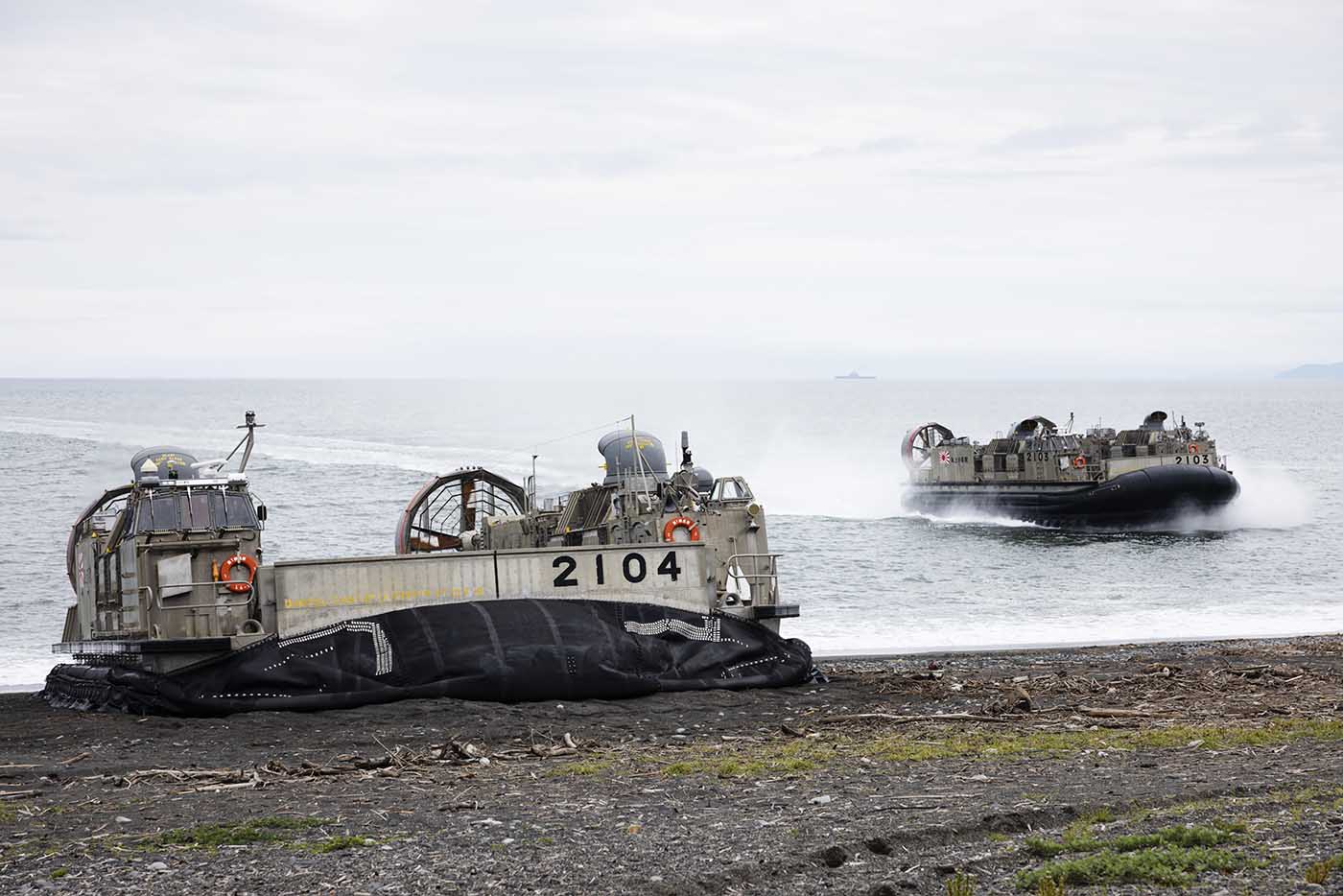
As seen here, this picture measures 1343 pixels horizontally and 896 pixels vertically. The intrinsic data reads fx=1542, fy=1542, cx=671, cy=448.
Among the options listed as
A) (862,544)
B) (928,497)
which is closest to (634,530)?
(862,544)

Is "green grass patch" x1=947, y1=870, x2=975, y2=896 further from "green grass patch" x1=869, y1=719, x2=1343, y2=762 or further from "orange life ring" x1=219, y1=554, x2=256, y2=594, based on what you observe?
"orange life ring" x1=219, y1=554, x2=256, y2=594

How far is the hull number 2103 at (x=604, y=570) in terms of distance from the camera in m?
17.7

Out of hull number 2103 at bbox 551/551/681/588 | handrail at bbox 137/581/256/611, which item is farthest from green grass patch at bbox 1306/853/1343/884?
handrail at bbox 137/581/256/611

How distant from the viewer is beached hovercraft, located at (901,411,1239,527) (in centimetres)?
5066

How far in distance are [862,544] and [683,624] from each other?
29441 millimetres

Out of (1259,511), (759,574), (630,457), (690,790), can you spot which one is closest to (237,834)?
(690,790)

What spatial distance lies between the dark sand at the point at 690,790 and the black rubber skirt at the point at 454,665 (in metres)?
0.30

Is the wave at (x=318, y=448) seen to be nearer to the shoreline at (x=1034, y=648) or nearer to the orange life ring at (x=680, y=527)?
the shoreline at (x=1034, y=648)

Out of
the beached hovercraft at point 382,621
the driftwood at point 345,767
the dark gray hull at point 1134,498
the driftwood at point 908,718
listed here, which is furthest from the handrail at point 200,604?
the dark gray hull at point 1134,498

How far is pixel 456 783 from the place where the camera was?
11.7 meters

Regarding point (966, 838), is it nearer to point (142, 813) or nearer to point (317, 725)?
point (142, 813)

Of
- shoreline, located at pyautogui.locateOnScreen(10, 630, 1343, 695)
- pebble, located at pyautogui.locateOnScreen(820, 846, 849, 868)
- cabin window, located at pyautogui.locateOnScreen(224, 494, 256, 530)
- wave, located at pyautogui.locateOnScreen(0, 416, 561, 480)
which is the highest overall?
wave, located at pyautogui.locateOnScreen(0, 416, 561, 480)

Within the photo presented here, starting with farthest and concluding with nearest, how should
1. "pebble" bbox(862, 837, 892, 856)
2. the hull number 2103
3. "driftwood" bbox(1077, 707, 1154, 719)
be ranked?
the hull number 2103 → "driftwood" bbox(1077, 707, 1154, 719) → "pebble" bbox(862, 837, 892, 856)

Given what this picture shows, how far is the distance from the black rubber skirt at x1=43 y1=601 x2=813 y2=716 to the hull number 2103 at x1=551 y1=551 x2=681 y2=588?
13.3 inches
